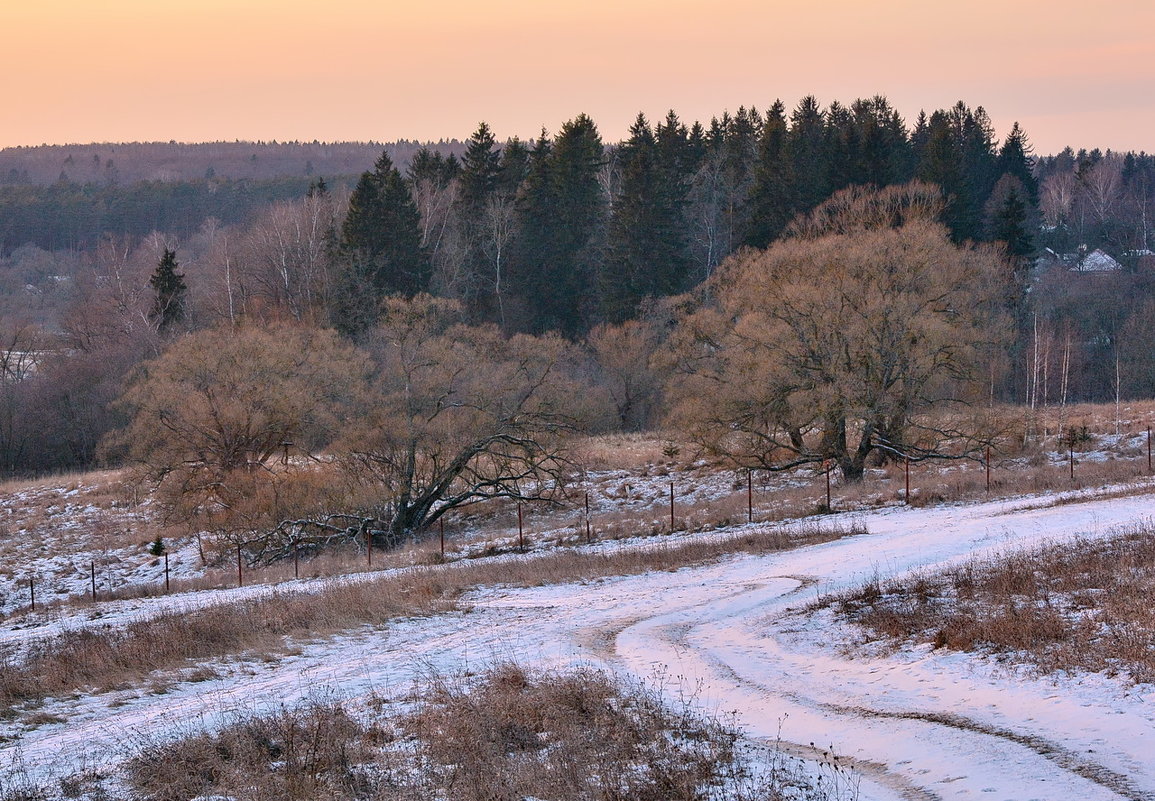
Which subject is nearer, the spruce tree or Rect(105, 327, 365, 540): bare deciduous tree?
Rect(105, 327, 365, 540): bare deciduous tree

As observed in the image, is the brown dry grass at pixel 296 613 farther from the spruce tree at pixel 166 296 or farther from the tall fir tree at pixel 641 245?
the spruce tree at pixel 166 296

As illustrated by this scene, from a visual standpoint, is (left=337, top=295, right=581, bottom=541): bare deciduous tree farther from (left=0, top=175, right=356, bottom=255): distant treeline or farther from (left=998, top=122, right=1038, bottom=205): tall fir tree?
(left=0, top=175, right=356, bottom=255): distant treeline

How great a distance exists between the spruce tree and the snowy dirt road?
58269mm

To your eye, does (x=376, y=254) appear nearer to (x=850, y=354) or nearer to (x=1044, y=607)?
(x=850, y=354)

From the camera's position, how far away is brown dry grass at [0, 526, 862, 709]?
15.0 metres

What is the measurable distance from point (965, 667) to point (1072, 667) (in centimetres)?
124

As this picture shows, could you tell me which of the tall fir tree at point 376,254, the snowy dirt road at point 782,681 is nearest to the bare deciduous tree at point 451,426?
the snowy dirt road at point 782,681

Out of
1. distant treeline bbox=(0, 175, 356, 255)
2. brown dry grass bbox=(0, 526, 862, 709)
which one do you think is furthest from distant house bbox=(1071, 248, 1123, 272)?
distant treeline bbox=(0, 175, 356, 255)

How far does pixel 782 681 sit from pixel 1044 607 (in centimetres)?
358

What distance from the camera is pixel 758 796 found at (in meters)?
8.01

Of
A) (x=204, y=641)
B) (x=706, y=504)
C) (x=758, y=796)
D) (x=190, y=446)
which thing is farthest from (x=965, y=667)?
(x=190, y=446)

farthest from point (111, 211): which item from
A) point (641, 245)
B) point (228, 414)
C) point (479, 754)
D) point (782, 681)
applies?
point (479, 754)

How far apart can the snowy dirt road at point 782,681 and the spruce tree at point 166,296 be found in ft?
191

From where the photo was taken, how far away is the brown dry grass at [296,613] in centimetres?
1495
